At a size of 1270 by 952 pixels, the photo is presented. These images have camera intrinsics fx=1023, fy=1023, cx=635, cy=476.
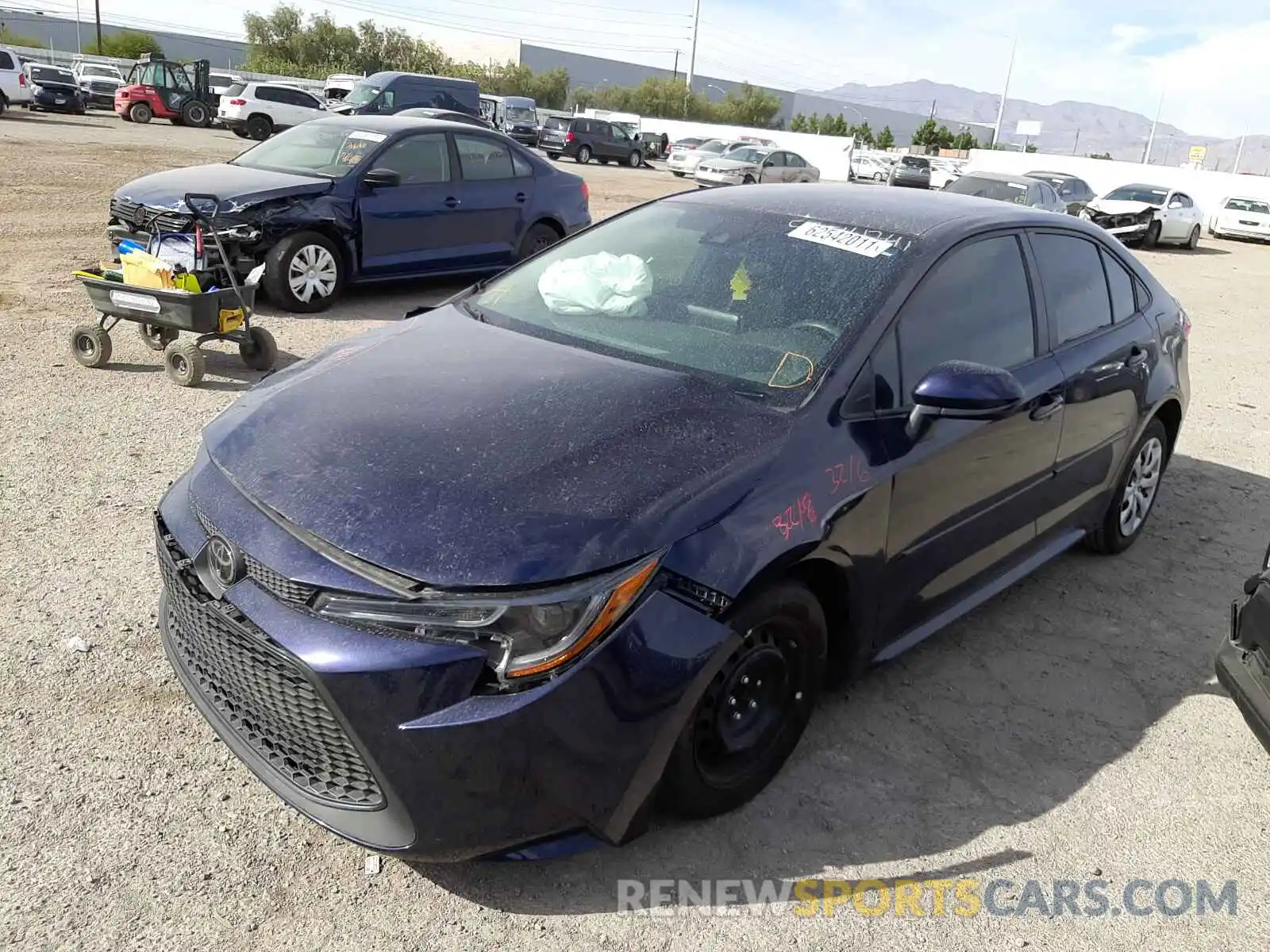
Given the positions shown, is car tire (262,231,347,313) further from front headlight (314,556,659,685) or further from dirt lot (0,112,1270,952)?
front headlight (314,556,659,685)

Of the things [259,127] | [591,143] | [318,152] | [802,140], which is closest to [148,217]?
[318,152]

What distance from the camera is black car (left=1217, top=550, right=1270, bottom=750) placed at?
3.14 meters

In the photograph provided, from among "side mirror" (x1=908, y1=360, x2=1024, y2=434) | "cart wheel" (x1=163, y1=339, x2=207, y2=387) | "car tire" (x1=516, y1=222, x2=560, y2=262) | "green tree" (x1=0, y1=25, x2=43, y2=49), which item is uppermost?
"green tree" (x1=0, y1=25, x2=43, y2=49)

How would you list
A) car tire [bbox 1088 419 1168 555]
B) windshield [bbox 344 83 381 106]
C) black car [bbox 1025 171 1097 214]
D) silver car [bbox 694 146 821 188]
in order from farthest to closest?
silver car [bbox 694 146 821 188] < windshield [bbox 344 83 381 106] < black car [bbox 1025 171 1097 214] < car tire [bbox 1088 419 1168 555]

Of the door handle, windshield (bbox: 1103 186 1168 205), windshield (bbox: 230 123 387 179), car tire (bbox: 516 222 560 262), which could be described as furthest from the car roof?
windshield (bbox: 1103 186 1168 205)

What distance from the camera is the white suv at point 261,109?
2862 cm

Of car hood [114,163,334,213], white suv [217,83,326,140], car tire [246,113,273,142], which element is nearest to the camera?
car hood [114,163,334,213]

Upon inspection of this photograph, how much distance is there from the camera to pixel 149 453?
521 cm

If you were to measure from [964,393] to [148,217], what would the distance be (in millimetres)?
6906

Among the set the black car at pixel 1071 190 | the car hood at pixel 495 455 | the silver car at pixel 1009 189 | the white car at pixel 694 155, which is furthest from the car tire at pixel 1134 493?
the white car at pixel 694 155

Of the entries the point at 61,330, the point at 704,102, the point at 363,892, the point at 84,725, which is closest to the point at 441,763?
the point at 363,892

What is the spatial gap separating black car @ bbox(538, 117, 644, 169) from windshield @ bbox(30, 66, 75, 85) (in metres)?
16.4

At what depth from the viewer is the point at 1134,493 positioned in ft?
16.3

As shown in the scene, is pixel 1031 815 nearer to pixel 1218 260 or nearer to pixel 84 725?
pixel 84 725
